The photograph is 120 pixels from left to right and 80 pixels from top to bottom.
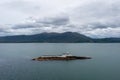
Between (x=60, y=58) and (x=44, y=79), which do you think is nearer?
(x=44, y=79)

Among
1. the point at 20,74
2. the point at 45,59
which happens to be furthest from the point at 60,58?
the point at 20,74

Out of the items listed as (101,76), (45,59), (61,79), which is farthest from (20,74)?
(45,59)

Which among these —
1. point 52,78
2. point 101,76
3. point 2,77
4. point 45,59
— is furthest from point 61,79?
point 45,59

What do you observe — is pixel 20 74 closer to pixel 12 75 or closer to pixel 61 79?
pixel 12 75

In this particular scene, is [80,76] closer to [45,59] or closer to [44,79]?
[44,79]

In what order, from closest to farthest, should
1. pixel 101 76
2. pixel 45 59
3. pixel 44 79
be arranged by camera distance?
pixel 44 79 → pixel 101 76 → pixel 45 59

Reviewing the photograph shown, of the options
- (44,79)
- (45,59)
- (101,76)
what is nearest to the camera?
(44,79)

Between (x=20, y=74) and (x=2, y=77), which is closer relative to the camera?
(x=2, y=77)
